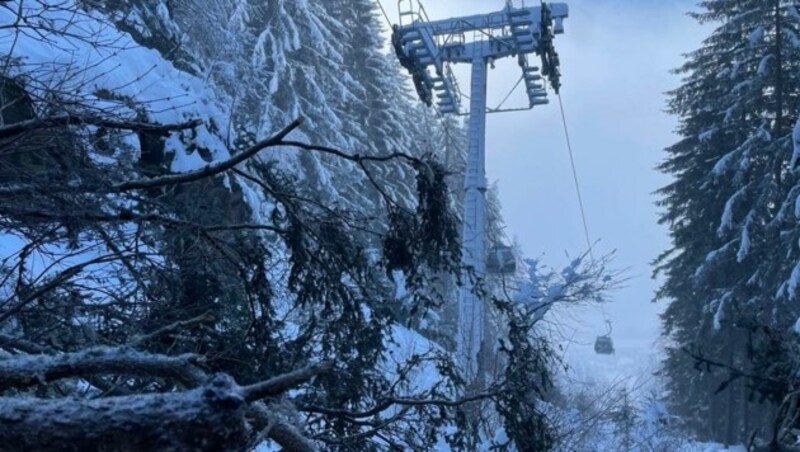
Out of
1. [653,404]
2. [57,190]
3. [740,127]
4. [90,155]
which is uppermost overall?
[740,127]

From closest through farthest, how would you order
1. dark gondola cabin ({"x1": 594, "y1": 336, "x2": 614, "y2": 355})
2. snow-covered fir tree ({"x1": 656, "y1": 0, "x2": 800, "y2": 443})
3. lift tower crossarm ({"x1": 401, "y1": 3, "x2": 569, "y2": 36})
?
lift tower crossarm ({"x1": 401, "y1": 3, "x2": 569, "y2": 36}), snow-covered fir tree ({"x1": 656, "y1": 0, "x2": 800, "y2": 443}), dark gondola cabin ({"x1": 594, "y1": 336, "x2": 614, "y2": 355})

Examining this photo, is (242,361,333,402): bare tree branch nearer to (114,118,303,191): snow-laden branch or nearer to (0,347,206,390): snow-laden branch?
(0,347,206,390): snow-laden branch

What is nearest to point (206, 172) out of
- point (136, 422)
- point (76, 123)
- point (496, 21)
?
point (76, 123)

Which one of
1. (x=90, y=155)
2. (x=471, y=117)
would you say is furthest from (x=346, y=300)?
(x=471, y=117)

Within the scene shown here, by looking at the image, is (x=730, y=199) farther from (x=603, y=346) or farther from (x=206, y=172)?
(x=206, y=172)

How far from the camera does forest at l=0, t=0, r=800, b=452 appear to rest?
2.01 m

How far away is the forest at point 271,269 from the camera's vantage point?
2014mm

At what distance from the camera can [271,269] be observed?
217 inches

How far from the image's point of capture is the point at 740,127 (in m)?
22.9

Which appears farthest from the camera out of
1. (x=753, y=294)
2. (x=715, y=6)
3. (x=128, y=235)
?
(x=715, y=6)

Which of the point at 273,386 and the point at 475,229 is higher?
the point at 475,229

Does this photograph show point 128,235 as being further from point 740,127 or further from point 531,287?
point 740,127

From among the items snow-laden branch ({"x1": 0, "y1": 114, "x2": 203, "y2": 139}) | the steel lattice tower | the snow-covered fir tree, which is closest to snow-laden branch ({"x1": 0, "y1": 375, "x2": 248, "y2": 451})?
snow-laden branch ({"x1": 0, "y1": 114, "x2": 203, "y2": 139})

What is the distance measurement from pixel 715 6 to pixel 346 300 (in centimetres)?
2302
